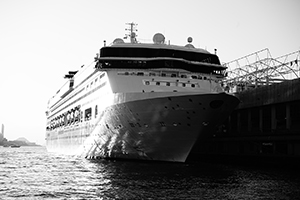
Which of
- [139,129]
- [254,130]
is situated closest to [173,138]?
[139,129]

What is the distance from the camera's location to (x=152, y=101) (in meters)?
31.4

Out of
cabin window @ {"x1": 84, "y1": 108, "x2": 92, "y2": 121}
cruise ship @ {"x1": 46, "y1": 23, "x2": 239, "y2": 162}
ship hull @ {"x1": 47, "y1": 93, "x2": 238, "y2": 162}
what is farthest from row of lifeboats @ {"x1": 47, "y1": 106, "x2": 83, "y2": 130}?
ship hull @ {"x1": 47, "y1": 93, "x2": 238, "y2": 162}

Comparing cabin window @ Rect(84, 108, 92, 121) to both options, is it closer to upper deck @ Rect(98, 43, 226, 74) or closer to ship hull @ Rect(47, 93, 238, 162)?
ship hull @ Rect(47, 93, 238, 162)

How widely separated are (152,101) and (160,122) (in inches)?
83.3

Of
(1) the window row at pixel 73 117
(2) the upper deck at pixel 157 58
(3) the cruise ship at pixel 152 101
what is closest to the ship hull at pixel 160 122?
(3) the cruise ship at pixel 152 101

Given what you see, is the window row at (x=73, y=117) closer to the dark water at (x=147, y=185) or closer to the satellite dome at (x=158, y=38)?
the satellite dome at (x=158, y=38)

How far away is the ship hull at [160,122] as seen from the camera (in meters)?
31.1

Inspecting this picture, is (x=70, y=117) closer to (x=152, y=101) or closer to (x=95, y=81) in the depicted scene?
(x=95, y=81)

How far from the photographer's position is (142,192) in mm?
20562

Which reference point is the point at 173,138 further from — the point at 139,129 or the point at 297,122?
the point at 297,122

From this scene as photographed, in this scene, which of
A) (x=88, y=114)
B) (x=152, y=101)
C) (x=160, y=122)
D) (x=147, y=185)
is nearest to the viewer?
(x=147, y=185)

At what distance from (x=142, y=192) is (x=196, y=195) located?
2.82 m

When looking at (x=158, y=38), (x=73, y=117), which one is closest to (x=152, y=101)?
(x=158, y=38)

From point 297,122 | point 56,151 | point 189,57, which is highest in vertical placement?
point 189,57
